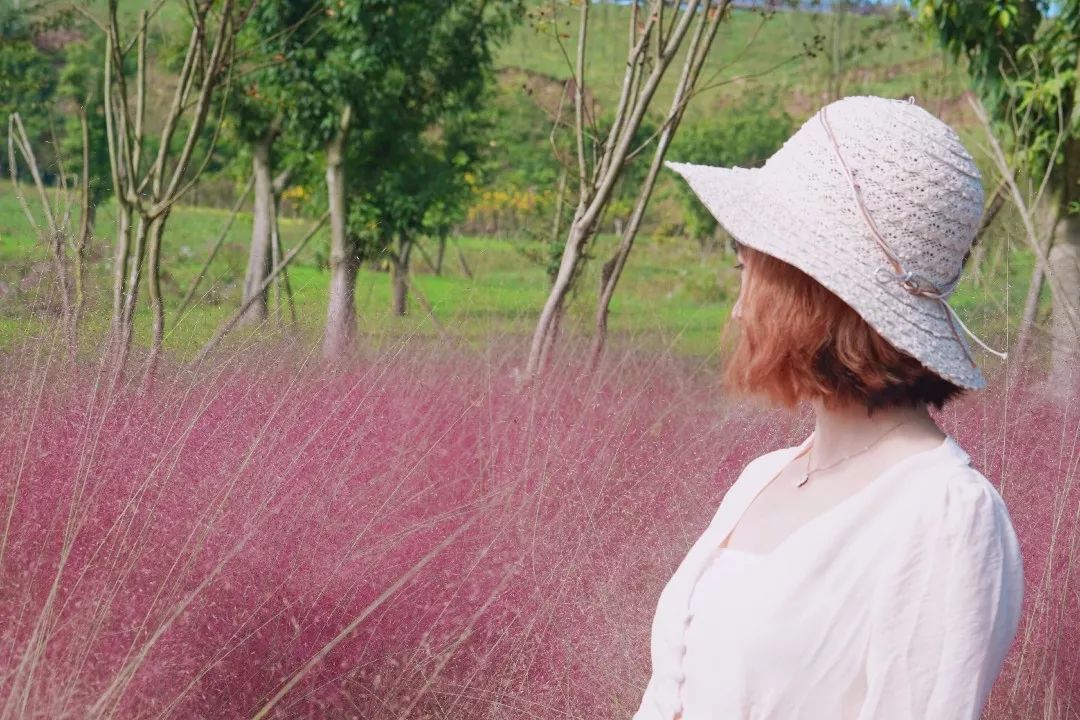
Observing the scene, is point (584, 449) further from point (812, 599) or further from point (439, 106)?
point (439, 106)

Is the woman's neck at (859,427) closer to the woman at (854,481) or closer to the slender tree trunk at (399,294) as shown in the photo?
the woman at (854,481)

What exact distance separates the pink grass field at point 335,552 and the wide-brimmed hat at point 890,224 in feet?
3.37

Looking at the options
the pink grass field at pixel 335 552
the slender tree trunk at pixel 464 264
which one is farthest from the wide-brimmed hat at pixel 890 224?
the slender tree trunk at pixel 464 264

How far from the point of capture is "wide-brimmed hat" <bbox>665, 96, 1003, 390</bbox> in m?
1.26

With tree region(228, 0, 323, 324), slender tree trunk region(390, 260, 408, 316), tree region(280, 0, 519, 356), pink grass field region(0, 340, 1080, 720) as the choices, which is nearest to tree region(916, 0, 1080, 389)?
slender tree trunk region(390, 260, 408, 316)

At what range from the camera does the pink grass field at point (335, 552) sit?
7.43 feet

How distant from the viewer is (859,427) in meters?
1.33

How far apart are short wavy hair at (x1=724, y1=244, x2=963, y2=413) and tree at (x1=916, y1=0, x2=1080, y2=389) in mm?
5509

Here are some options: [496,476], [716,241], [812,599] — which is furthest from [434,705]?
[716,241]

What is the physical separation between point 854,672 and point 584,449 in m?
2.05

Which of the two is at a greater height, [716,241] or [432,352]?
[432,352]

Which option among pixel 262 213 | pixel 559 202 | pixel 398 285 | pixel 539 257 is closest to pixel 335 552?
pixel 539 257

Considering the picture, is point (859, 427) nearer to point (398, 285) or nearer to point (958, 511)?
point (958, 511)

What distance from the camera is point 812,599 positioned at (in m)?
1.21
